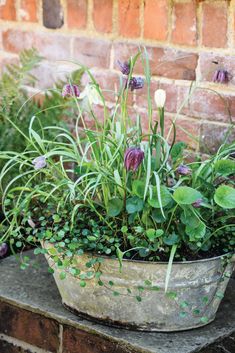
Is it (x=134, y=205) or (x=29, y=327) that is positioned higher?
(x=134, y=205)

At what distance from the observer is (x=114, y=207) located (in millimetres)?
2160

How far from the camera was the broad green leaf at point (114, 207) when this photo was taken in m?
2.15

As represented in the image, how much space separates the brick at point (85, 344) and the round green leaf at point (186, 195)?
0.45 meters

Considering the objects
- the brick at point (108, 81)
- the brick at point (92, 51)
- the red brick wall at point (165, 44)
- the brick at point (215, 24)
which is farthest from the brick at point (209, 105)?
the brick at point (92, 51)

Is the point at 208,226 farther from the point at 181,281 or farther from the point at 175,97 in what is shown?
the point at 175,97

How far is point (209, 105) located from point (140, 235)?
0.65 metres

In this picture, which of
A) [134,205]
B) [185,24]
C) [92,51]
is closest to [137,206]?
[134,205]

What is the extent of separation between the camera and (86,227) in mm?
2277

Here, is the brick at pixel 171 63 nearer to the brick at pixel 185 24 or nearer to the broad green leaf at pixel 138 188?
the brick at pixel 185 24

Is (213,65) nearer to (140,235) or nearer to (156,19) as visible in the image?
(156,19)

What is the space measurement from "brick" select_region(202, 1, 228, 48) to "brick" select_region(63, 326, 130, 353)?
1.04 meters

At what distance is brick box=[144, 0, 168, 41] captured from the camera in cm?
268

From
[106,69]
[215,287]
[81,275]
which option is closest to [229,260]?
[215,287]

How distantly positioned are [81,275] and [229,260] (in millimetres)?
422
